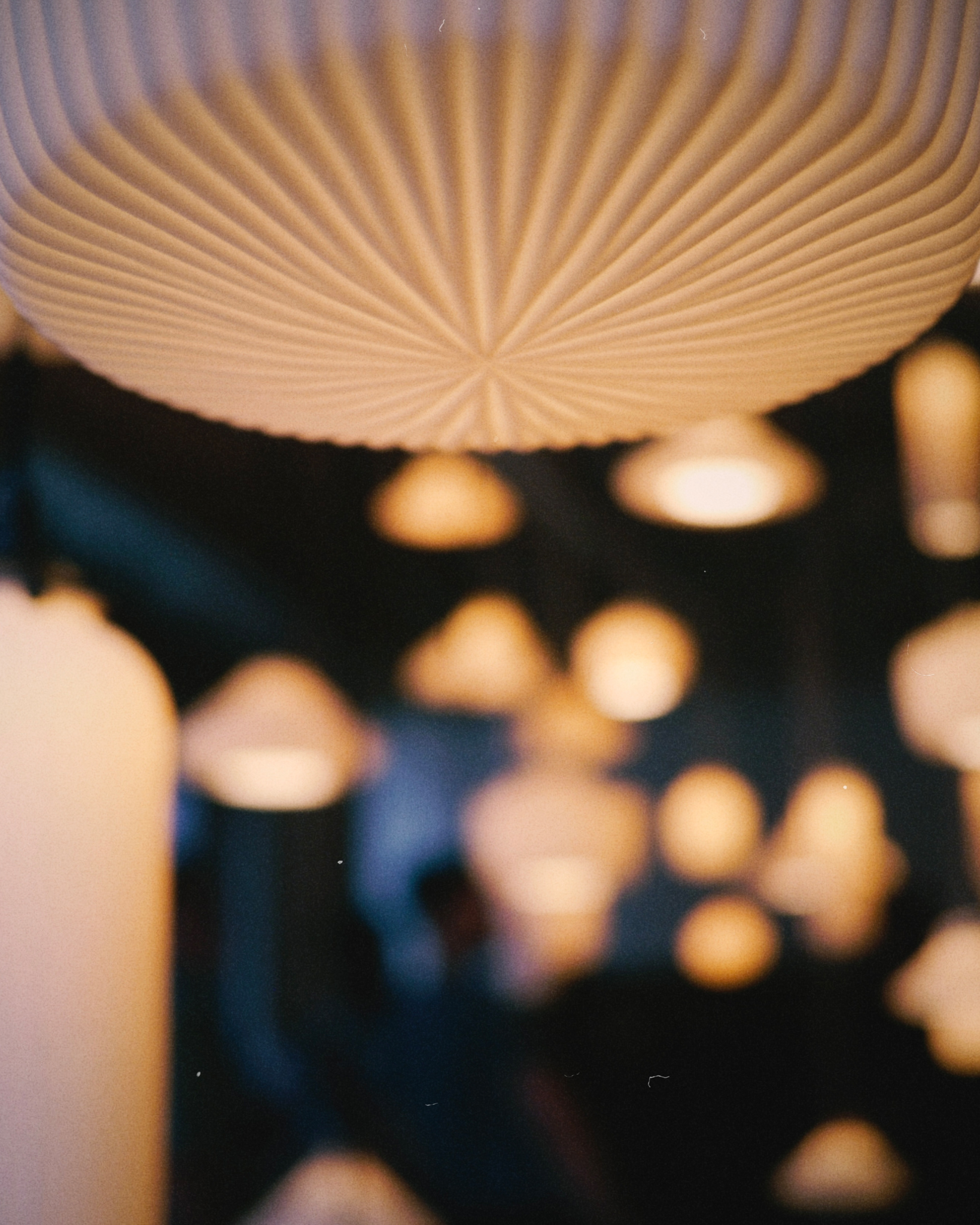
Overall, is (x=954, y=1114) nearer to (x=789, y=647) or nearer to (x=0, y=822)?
(x=789, y=647)

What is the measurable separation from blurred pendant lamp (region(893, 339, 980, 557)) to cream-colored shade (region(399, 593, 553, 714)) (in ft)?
1.87

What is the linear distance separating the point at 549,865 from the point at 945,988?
0.53 meters

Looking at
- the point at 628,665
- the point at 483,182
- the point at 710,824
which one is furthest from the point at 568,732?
the point at 483,182

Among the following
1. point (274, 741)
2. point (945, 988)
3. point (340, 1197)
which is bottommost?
point (340, 1197)

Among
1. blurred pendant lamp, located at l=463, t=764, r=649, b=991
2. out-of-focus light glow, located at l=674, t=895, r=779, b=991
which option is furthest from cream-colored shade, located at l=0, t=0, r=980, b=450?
out-of-focus light glow, located at l=674, t=895, r=779, b=991

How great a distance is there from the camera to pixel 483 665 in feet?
5.27

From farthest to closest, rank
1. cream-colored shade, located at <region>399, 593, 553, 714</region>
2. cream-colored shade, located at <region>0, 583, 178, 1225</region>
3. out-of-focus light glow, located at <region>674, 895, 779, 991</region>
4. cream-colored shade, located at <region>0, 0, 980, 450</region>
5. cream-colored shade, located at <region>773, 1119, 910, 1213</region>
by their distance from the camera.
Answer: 1. cream-colored shade, located at <region>399, 593, 553, 714</region>
2. out-of-focus light glow, located at <region>674, 895, 779, 991</region>
3. cream-colored shade, located at <region>773, 1119, 910, 1213</region>
4. cream-colored shade, located at <region>0, 583, 178, 1225</region>
5. cream-colored shade, located at <region>0, 0, 980, 450</region>

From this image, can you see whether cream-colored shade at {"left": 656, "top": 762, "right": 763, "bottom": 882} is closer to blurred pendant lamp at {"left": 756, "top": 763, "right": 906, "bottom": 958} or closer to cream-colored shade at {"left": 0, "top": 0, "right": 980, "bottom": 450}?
blurred pendant lamp at {"left": 756, "top": 763, "right": 906, "bottom": 958}

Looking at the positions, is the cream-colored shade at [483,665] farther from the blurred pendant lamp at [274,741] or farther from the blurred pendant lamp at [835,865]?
the blurred pendant lamp at [835,865]

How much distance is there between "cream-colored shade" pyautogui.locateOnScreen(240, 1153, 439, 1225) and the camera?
54.7 inches

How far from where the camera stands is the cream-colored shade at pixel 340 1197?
1390 mm

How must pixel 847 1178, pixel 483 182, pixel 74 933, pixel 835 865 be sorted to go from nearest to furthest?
pixel 483 182
pixel 74 933
pixel 847 1178
pixel 835 865

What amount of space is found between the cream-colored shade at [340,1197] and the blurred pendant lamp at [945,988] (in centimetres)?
65

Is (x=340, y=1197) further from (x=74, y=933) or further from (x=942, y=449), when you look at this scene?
(x=942, y=449)
